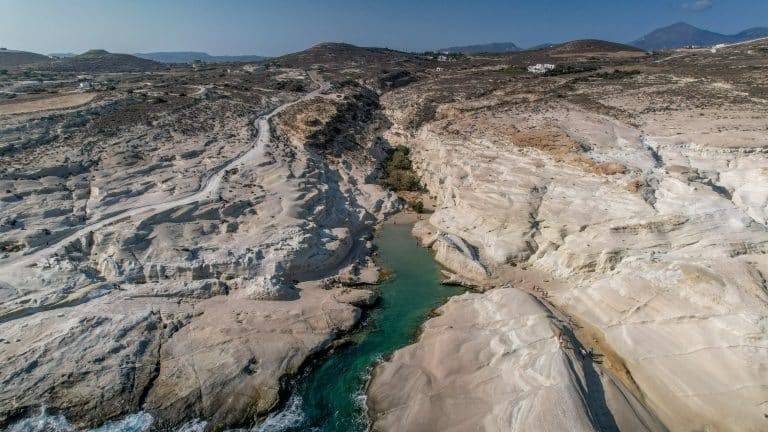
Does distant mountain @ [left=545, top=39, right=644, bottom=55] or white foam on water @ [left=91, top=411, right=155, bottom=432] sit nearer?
white foam on water @ [left=91, top=411, right=155, bottom=432]

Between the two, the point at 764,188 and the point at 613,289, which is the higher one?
the point at 764,188

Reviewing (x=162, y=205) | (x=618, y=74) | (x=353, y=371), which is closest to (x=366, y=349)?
(x=353, y=371)

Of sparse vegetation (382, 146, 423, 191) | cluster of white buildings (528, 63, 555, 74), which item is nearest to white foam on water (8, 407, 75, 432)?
sparse vegetation (382, 146, 423, 191)

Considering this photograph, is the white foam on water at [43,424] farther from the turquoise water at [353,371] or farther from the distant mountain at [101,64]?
the distant mountain at [101,64]

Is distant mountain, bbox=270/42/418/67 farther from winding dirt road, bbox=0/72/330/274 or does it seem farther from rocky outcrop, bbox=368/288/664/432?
rocky outcrop, bbox=368/288/664/432

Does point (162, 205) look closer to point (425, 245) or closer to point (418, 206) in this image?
point (425, 245)

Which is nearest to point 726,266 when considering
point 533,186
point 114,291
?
point 533,186

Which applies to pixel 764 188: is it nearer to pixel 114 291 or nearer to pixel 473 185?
pixel 473 185
